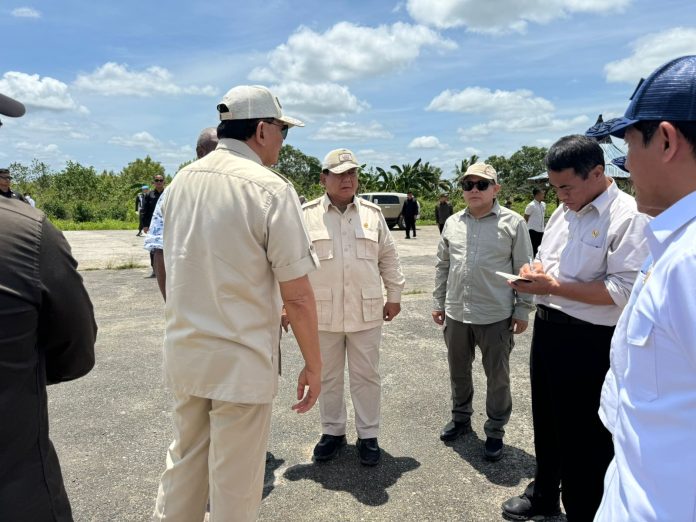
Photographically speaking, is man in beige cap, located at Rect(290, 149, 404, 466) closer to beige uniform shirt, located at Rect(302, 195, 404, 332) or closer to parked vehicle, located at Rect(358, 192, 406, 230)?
beige uniform shirt, located at Rect(302, 195, 404, 332)

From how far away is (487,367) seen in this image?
3.50 metres

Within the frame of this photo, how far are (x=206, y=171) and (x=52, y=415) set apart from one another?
9.77 ft

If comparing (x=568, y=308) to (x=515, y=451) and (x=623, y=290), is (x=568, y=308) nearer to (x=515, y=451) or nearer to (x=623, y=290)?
(x=623, y=290)

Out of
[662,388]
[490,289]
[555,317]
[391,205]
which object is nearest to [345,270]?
Answer: [490,289]

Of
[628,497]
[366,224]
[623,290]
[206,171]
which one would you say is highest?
[206,171]

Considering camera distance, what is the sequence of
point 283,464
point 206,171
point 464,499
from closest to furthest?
point 206,171, point 464,499, point 283,464

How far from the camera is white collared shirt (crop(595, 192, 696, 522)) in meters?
0.97

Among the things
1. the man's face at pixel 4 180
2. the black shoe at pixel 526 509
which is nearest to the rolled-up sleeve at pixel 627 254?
the black shoe at pixel 526 509

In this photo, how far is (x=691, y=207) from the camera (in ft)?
3.52

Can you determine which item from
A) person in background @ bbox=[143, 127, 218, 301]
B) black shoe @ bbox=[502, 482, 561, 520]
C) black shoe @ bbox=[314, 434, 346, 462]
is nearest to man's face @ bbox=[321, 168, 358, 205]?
person in background @ bbox=[143, 127, 218, 301]

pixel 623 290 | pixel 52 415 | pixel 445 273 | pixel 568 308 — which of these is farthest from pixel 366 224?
pixel 52 415

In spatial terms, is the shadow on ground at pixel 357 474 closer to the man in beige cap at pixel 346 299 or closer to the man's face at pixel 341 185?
the man in beige cap at pixel 346 299

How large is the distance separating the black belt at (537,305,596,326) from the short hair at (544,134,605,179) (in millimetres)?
692

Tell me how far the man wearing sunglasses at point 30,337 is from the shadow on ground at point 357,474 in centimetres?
188
